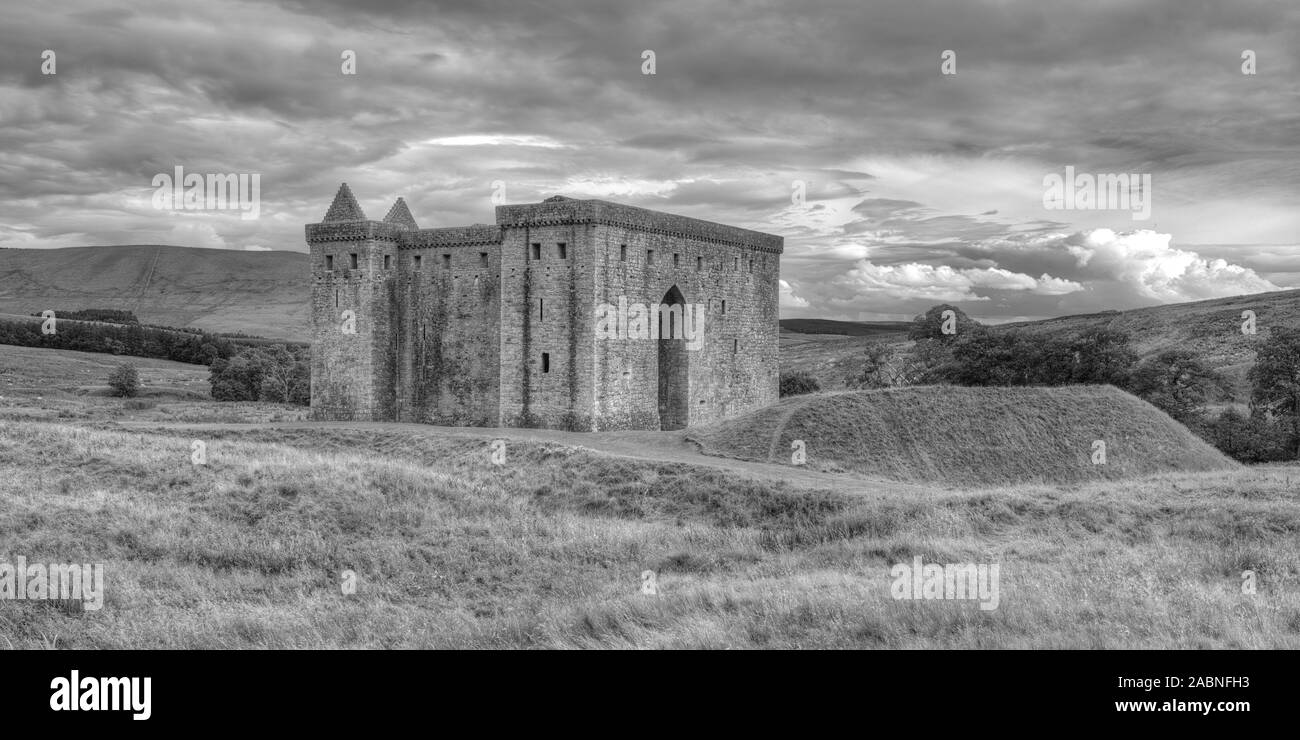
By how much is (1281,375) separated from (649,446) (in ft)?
122

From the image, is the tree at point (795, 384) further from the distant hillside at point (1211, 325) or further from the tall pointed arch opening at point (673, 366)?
the distant hillside at point (1211, 325)

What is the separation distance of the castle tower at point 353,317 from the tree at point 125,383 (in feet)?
153

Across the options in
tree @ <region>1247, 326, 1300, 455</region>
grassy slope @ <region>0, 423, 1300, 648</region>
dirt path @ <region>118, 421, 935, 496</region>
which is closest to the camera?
grassy slope @ <region>0, 423, 1300, 648</region>

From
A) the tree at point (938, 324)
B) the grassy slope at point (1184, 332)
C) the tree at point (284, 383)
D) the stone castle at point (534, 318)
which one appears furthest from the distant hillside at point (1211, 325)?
Result: the tree at point (284, 383)

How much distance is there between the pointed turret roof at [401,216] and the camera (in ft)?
158

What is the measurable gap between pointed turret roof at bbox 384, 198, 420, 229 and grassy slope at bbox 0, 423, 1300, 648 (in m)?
17.6

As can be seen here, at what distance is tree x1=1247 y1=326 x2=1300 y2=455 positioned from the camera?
49969 mm

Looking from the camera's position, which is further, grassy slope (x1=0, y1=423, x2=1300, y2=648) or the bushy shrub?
the bushy shrub

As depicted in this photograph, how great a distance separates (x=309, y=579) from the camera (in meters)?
18.6

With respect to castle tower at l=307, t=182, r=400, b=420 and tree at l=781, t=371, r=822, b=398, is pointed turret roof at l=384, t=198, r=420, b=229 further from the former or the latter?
tree at l=781, t=371, r=822, b=398

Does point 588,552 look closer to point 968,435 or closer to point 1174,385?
point 968,435

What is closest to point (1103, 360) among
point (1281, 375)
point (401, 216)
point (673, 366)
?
point (1281, 375)

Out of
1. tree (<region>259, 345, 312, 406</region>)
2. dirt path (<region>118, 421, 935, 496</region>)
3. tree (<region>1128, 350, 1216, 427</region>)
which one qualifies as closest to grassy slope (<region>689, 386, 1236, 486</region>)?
dirt path (<region>118, 421, 935, 496</region>)

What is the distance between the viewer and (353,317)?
44.8 meters
